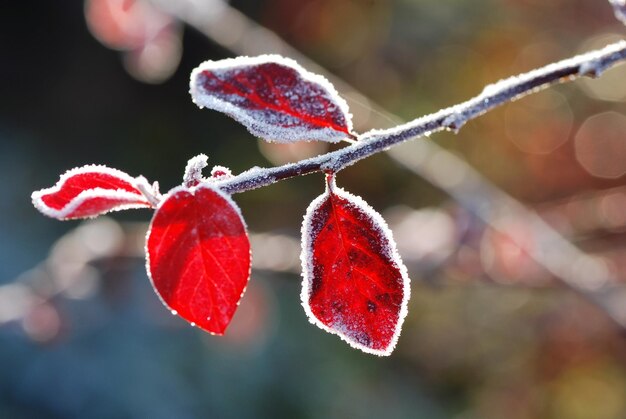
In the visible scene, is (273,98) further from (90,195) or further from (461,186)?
(461,186)

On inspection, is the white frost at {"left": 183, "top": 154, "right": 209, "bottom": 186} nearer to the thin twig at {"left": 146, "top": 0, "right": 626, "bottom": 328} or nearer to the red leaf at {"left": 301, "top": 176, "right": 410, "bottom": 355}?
the red leaf at {"left": 301, "top": 176, "right": 410, "bottom": 355}

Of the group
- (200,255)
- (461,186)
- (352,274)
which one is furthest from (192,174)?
(461,186)

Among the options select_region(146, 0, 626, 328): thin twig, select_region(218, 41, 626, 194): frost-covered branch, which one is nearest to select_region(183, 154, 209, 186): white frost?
select_region(218, 41, 626, 194): frost-covered branch

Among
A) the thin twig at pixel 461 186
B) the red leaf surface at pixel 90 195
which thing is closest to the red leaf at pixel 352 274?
the red leaf surface at pixel 90 195

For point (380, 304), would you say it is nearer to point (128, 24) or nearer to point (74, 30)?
point (128, 24)

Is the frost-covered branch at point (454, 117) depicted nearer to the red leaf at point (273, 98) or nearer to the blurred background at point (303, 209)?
the red leaf at point (273, 98)

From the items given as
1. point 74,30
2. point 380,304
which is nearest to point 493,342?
point 380,304
